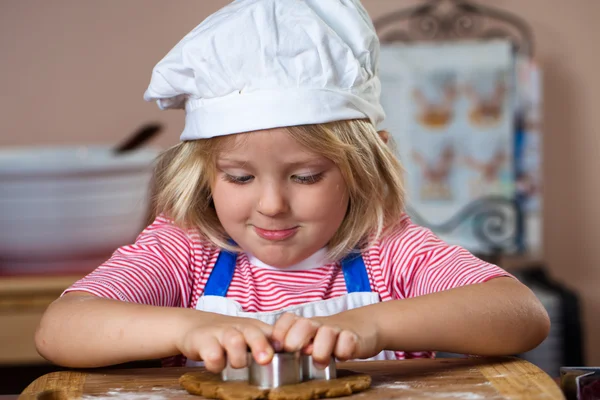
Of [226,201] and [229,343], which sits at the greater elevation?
[226,201]

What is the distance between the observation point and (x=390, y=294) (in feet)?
3.06

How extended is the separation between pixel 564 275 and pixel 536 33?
70cm

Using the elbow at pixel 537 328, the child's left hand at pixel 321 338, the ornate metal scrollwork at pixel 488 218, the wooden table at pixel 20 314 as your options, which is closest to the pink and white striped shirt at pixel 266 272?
the elbow at pixel 537 328

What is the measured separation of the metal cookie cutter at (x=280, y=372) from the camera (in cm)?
64

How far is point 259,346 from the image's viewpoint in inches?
25.0

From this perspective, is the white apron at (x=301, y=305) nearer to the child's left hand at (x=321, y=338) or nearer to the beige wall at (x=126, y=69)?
the child's left hand at (x=321, y=338)

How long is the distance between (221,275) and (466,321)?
1.07ft

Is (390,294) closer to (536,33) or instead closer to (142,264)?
(142,264)

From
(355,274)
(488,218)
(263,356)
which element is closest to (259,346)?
(263,356)

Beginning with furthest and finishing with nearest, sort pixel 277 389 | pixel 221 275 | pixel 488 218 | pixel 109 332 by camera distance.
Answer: pixel 488 218, pixel 221 275, pixel 109 332, pixel 277 389

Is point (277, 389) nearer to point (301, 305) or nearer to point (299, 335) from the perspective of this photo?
point (299, 335)

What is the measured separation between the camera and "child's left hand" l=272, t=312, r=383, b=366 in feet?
2.13

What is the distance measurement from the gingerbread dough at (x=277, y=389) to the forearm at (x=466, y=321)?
0.07m

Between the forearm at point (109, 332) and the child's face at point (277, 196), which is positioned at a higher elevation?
the child's face at point (277, 196)
